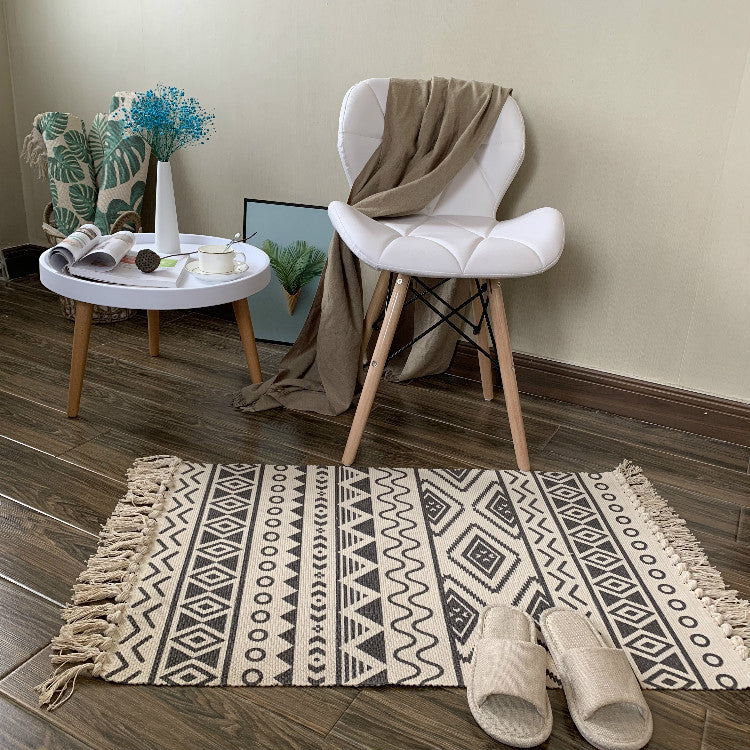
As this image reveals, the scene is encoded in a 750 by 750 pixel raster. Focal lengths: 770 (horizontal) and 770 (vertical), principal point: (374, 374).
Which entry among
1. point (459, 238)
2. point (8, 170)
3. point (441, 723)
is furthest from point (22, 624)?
point (8, 170)

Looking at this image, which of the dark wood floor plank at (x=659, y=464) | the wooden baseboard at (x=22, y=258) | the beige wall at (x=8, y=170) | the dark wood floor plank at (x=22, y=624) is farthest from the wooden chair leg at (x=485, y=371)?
the beige wall at (x=8, y=170)

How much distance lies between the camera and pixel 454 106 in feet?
6.30

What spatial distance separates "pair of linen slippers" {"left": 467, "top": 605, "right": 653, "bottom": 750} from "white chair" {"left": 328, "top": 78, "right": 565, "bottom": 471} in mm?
664

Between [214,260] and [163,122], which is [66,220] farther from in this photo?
[214,260]

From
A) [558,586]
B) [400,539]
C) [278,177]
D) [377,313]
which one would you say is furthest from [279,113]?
[558,586]

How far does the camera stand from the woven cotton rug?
1152 millimetres

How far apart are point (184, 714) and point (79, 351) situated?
101 cm

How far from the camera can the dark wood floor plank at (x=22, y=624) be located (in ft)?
3.71

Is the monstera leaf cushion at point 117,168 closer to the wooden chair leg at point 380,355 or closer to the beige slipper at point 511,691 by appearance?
the wooden chair leg at point 380,355

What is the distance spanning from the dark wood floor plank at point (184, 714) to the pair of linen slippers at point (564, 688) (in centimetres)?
21

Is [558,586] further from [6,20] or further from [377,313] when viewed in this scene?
[6,20]

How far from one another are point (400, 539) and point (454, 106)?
109 centimetres

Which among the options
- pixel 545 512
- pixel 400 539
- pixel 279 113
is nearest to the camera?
pixel 400 539

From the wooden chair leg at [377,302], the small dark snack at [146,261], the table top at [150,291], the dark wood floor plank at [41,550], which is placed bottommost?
the dark wood floor plank at [41,550]
